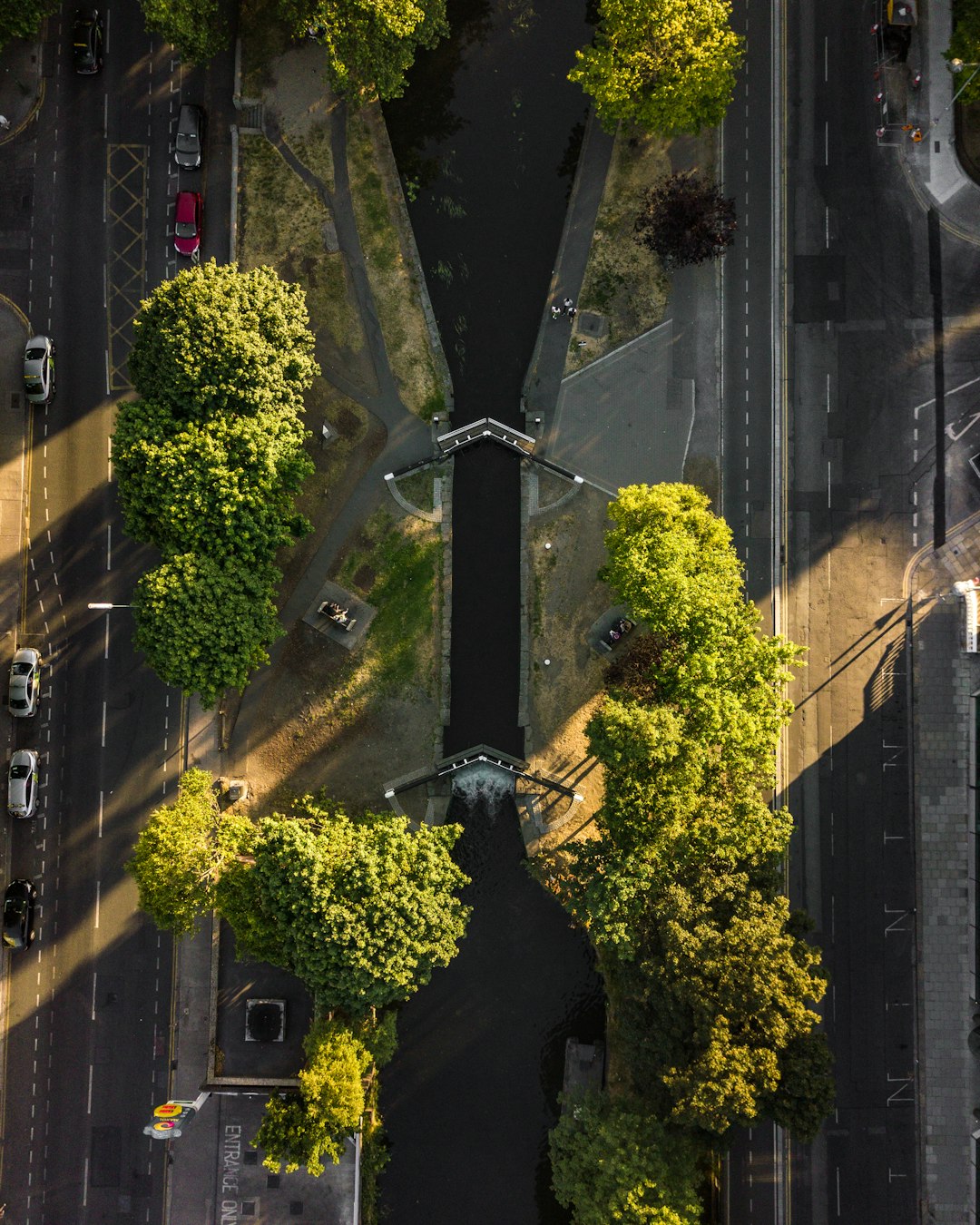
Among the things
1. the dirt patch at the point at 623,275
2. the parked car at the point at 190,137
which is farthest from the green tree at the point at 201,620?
the parked car at the point at 190,137

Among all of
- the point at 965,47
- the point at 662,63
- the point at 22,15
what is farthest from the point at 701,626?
the point at 22,15

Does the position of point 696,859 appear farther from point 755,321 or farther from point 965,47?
point 965,47

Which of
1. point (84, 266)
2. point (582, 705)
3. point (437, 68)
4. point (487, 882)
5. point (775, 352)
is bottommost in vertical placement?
point (487, 882)

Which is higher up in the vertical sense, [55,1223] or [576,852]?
[576,852]

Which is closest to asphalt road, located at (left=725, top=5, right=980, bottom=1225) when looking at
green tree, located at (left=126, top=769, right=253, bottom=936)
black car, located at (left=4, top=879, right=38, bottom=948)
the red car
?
the red car

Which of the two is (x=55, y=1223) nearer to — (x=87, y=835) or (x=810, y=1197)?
(x=87, y=835)

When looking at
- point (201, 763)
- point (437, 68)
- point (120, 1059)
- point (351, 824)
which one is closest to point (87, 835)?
point (201, 763)

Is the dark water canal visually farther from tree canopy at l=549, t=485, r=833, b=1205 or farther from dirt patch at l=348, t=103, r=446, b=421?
tree canopy at l=549, t=485, r=833, b=1205
